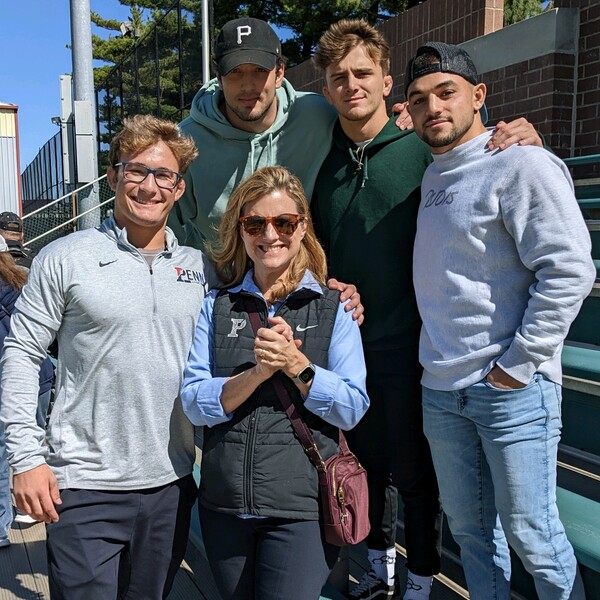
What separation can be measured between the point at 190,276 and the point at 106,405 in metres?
0.49

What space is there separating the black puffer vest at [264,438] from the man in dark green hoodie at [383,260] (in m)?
0.50

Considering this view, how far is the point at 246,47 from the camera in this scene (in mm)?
2707

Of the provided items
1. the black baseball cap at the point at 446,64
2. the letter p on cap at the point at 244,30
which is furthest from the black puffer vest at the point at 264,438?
the letter p on cap at the point at 244,30

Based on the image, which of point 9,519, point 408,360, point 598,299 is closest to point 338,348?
point 408,360

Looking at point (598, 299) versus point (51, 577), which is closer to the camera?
point (51, 577)

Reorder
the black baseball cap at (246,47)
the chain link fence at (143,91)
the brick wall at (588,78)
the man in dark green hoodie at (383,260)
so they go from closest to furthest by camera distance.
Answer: the man in dark green hoodie at (383,260), the black baseball cap at (246,47), the brick wall at (588,78), the chain link fence at (143,91)

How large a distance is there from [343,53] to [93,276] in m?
1.30

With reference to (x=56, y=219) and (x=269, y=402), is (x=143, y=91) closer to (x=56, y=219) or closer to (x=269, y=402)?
(x=56, y=219)

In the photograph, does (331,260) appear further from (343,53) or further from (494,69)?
(494,69)

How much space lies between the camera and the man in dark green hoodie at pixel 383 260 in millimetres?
2504

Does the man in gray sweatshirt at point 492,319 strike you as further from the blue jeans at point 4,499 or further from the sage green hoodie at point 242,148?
the blue jeans at point 4,499

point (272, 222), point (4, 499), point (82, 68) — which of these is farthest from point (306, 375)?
point (82, 68)

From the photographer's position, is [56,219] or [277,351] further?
[56,219]

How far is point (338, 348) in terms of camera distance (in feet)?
6.68
